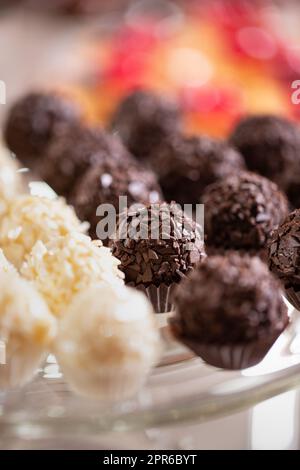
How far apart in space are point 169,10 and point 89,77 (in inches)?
30.1

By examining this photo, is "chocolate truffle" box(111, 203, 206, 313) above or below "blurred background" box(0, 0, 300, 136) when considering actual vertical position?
below

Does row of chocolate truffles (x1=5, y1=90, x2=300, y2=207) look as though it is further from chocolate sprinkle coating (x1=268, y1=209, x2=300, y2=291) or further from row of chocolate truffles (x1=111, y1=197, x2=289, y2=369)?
row of chocolate truffles (x1=111, y1=197, x2=289, y2=369)

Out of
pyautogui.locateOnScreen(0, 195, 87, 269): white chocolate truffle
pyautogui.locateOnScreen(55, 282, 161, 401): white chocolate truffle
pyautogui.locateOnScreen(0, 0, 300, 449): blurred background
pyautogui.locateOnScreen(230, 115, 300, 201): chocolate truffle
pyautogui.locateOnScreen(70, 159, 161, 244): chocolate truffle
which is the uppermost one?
pyautogui.locateOnScreen(0, 0, 300, 449): blurred background

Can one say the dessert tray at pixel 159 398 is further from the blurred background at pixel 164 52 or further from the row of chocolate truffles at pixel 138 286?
the blurred background at pixel 164 52

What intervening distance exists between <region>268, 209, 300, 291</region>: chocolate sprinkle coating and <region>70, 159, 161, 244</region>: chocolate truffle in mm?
347

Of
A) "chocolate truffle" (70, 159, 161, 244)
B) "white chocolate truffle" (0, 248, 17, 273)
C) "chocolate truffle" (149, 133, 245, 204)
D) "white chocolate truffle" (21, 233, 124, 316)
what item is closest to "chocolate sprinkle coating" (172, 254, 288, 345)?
"white chocolate truffle" (21, 233, 124, 316)

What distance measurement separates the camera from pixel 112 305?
1244 millimetres

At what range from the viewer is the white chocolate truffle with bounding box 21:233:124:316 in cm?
142

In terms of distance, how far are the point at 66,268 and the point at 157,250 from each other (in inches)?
8.0

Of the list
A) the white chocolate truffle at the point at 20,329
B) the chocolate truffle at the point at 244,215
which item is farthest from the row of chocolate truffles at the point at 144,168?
the white chocolate truffle at the point at 20,329

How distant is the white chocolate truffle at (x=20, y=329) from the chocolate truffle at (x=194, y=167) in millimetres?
826

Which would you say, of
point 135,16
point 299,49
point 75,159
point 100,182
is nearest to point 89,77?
point 135,16

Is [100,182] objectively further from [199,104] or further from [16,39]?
[16,39]
